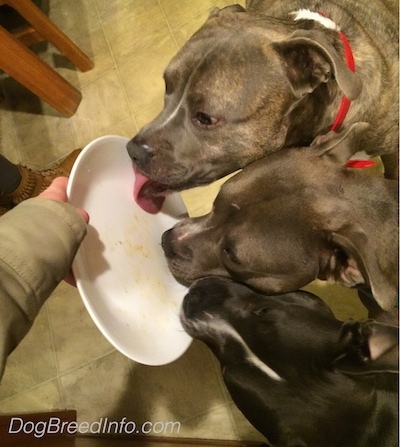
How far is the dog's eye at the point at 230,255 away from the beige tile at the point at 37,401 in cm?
160

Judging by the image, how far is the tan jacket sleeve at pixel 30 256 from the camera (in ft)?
4.60

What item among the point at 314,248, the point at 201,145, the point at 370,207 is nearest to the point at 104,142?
the point at 201,145

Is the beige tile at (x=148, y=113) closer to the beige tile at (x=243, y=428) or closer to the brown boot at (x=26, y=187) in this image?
the brown boot at (x=26, y=187)

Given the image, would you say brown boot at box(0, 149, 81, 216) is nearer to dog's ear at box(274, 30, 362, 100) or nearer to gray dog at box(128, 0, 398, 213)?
gray dog at box(128, 0, 398, 213)

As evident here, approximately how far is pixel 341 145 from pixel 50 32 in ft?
6.84

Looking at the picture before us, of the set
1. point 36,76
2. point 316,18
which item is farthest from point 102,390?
point 316,18

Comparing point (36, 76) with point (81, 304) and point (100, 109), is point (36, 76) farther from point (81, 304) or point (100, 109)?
point (81, 304)

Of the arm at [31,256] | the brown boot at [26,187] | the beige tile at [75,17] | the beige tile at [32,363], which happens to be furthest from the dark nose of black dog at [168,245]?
the beige tile at [75,17]

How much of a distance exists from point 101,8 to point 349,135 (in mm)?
2368

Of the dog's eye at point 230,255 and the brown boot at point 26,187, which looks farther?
the brown boot at point 26,187

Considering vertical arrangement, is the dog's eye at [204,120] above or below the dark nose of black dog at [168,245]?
above

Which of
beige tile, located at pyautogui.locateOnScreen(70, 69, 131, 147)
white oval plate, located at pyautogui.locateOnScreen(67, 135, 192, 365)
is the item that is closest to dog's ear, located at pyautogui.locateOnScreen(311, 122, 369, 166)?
white oval plate, located at pyautogui.locateOnScreen(67, 135, 192, 365)

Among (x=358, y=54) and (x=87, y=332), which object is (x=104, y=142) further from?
(x=87, y=332)

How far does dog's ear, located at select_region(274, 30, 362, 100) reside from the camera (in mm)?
1564
